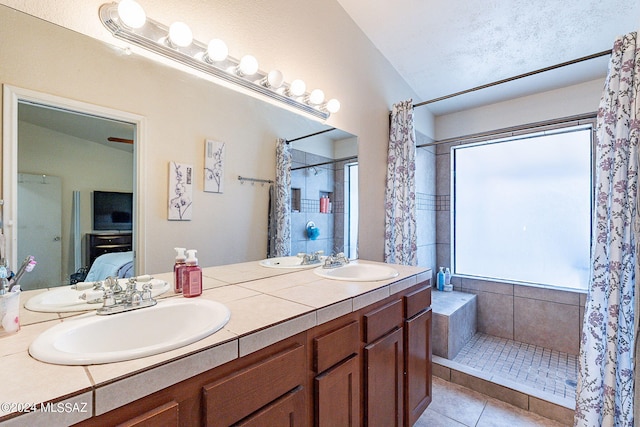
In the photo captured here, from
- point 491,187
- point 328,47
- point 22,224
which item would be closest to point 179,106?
point 22,224

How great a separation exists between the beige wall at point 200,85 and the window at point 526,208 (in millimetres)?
1867

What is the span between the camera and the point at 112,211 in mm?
1059

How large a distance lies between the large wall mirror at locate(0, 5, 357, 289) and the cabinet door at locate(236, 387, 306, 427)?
0.70 metres

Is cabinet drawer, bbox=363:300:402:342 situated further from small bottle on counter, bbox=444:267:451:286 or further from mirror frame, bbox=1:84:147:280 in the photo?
small bottle on counter, bbox=444:267:451:286

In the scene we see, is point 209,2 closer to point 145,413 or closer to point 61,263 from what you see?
point 61,263

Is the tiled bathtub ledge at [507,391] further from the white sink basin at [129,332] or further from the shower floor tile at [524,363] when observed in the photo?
the white sink basin at [129,332]

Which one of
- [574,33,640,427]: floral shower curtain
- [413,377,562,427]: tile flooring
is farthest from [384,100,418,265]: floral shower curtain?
[574,33,640,427]: floral shower curtain

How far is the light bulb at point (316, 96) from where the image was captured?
183cm

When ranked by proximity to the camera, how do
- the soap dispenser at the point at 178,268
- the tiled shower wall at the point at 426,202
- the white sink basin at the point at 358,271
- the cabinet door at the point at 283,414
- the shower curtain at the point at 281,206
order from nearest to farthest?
the cabinet door at the point at 283,414, the soap dispenser at the point at 178,268, the shower curtain at the point at 281,206, the white sink basin at the point at 358,271, the tiled shower wall at the point at 426,202

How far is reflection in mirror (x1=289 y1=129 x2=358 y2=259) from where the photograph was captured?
1.78 m

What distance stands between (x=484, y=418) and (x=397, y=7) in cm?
278

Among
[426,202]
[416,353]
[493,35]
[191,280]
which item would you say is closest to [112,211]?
[191,280]

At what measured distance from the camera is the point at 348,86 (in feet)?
7.16

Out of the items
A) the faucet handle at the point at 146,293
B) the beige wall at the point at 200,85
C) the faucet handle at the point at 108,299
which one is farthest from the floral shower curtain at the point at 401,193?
the faucet handle at the point at 108,299
